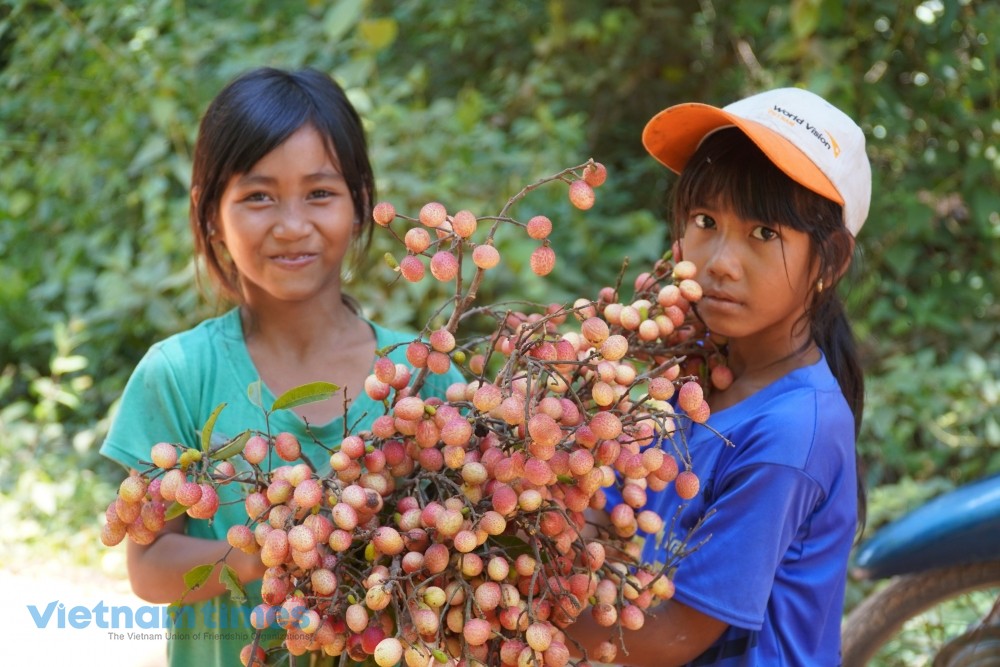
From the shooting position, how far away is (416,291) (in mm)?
2867

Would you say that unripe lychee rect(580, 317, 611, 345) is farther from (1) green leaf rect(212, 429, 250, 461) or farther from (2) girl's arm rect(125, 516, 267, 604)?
(2) girl's arm rect(125, 516, 267, 604)

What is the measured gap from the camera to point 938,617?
1.92 metres

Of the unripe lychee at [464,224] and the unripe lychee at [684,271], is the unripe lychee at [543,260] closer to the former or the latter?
the unripe lychee at [464,224]

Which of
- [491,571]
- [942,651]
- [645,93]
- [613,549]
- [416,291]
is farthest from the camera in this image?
[645,93]

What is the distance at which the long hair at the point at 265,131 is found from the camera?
4.31 ft

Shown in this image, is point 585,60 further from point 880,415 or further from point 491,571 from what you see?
point 491,571

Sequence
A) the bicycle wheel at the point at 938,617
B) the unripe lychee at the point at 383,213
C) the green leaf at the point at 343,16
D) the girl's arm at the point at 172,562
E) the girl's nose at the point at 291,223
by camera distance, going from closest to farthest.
→ the unripe lychee at the point at 383,213
the girl's arm at the point at 172,562
the girl's nose at the point at 291,223
the bicycle wheel at the point at 938,617
the green leaf at the point at 343,16

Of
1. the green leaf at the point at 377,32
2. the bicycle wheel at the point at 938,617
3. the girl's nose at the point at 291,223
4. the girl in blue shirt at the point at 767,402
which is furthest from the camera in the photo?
the green leaf at the point at 377,32

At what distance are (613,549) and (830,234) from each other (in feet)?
1.52

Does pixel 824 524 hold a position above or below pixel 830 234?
below

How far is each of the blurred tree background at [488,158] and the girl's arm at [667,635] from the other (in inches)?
66.9

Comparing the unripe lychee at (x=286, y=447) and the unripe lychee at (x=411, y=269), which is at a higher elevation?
the unripe lychee at (x=411, y=269)

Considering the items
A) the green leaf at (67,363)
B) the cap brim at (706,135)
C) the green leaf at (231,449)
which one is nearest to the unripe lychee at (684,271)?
the cap brim at (706,135)

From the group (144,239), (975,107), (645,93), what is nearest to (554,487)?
(975,107)
